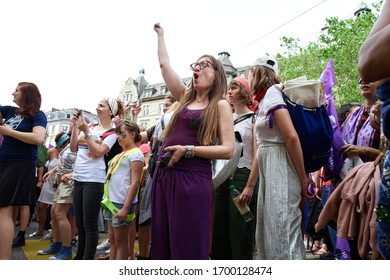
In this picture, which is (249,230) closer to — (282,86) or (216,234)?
(216,234)

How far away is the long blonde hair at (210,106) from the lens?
1.97 meters

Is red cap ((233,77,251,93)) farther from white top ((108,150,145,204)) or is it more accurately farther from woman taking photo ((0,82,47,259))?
woman taking photo ((0,82,47,259))

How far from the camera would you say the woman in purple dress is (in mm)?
1817

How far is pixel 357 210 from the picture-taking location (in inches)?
78.4

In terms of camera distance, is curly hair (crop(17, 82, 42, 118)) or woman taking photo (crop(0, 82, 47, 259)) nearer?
woman taking photo (crop(0, 82, 47, 259))

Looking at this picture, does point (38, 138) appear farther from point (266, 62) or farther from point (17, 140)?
point (266, 62)

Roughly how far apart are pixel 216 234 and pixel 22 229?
10.5 feet

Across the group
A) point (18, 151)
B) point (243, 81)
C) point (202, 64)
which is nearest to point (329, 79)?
point (243, 81)

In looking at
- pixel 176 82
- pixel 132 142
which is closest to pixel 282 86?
pixel 176 82

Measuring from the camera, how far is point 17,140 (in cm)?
295

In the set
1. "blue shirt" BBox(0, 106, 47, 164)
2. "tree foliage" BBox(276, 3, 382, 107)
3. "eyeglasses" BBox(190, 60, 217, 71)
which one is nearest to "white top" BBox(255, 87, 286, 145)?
Result: "eyeglasses" BBox(190, 60, 217, 71)

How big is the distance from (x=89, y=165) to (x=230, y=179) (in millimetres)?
1581

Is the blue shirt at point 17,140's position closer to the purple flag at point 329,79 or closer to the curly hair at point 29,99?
the curly hair at point 29,99

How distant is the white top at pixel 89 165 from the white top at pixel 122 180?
30cm
